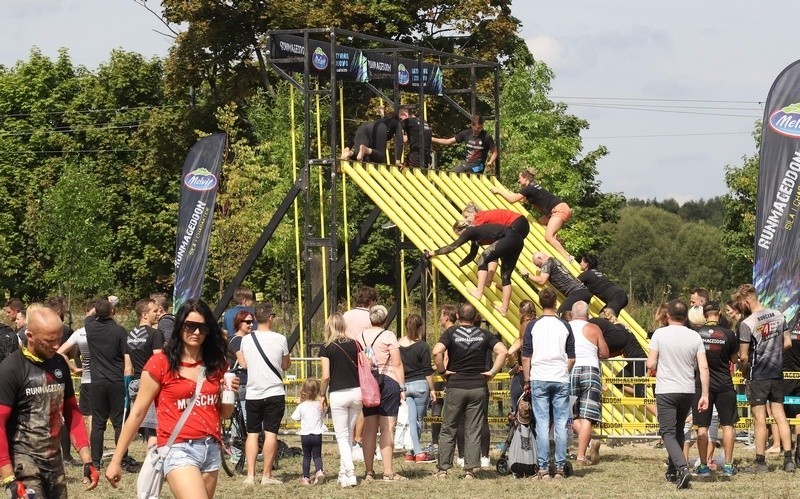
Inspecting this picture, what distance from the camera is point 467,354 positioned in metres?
13.4

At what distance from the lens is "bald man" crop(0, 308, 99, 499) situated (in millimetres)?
7996

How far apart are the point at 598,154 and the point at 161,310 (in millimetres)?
35009

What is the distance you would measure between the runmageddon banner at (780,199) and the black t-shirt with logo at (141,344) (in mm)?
7224

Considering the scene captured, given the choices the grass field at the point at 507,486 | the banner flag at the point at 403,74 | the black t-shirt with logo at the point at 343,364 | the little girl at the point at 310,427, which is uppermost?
the banner flag at the point at 403,74

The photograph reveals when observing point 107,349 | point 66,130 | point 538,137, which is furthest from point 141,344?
point 66,130

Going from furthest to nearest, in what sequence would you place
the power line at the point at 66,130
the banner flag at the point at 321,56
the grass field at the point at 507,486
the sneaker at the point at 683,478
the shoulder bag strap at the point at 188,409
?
1. the power line at the point at 66,130
2. the banner flag at the point at 321,56
3. the sneaker at the point at 683,478
4. the grass field at the point at 507,486
5. the shoulder bag strap at the point at 188,409

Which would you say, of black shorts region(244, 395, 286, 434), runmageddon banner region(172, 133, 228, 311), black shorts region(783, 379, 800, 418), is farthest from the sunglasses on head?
runmageddon banner region(172, 133, 228, 311)

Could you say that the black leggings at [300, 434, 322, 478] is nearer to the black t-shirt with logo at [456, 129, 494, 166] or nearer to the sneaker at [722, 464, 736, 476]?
the sneaker at [722, 464, 736, 476]

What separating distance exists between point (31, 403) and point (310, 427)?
17.5 feet

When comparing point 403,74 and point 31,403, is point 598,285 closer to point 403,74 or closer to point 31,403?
point 403,74

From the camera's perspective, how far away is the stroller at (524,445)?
1334 centimetres

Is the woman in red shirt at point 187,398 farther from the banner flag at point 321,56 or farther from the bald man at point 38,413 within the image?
the banner flag at point 321,56

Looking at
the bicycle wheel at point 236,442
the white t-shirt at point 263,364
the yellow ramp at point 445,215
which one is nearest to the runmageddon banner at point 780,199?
the yellow ramp at point 445,215

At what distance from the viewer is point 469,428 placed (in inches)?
531
